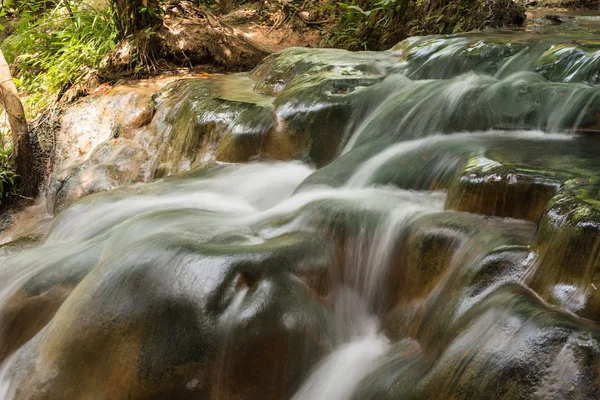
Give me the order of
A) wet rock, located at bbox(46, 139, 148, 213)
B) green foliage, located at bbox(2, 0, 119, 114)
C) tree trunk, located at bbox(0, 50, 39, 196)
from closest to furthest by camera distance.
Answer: wet rock, located at bbox(46, 139, 148, 213) < tree trunk, located at bbox(0, 50, 39, 196) < green foliage, located at bbox(2, 0, 119, 114)

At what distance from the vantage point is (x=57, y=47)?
810cm

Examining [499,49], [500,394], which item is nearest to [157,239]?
[500,394]

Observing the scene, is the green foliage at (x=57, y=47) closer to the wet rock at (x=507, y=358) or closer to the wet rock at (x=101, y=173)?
the wet rock at (x=101, y=173)

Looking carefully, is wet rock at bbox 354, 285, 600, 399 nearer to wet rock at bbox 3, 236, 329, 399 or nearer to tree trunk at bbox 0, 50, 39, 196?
wet rock at bbox 3, 236, 329, 399

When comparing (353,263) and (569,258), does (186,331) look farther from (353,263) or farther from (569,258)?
(569,258)

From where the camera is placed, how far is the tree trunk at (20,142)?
6249 mm

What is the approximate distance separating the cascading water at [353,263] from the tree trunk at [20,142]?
2.35m

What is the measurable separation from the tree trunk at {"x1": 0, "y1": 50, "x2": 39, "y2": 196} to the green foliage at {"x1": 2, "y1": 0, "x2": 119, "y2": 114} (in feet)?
2.47

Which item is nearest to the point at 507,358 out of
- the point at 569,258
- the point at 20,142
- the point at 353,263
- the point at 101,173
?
the point at 569,258

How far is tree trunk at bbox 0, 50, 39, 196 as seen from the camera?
625 cm

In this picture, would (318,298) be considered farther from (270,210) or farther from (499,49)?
(499,49)

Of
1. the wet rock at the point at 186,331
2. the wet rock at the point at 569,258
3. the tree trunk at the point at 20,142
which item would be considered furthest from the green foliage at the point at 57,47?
the wet rock at the point at 569,258

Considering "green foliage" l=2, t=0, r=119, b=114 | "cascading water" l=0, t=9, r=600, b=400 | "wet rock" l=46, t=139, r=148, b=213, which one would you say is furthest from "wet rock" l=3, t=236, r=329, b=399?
"green foliage" l=2, t=0, r=119, b=114

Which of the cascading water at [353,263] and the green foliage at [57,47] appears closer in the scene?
the cascading water at [353,263]
